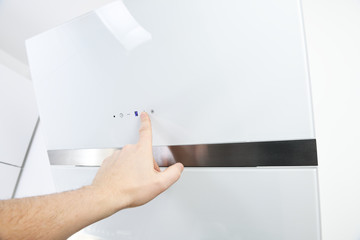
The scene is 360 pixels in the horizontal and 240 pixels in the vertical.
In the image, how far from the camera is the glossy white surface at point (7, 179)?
3.51 ft

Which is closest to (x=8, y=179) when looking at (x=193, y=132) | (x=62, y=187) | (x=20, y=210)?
(x=62, y=187)

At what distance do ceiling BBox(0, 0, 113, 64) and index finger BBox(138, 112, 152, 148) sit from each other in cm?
72

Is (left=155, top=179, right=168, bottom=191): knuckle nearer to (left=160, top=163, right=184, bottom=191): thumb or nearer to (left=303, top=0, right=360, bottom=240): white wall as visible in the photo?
(left=160, top=163, right=184, bottom=191): thumb

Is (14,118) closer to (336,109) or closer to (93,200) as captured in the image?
(93,200)

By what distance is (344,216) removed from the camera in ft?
1.33

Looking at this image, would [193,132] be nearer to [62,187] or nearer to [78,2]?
[62,187]

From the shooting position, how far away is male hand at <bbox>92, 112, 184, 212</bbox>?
35 centimetres

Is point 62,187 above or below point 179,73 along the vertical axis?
below

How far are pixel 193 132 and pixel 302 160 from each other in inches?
7.5

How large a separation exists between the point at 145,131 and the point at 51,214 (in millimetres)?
207

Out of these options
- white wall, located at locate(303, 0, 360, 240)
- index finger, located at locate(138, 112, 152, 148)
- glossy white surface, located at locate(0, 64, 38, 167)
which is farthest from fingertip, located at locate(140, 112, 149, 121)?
glossy white surface, located at locate(0, 64, 38, 167)

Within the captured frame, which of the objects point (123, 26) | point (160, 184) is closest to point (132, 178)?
point (160, 184)

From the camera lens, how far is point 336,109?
0.40 metres

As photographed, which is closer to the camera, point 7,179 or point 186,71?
point 186,71
